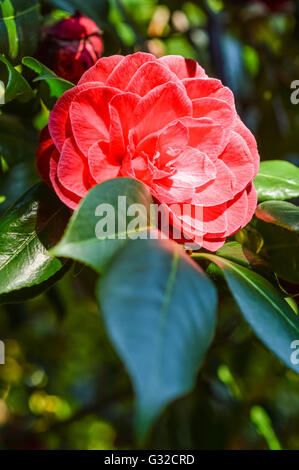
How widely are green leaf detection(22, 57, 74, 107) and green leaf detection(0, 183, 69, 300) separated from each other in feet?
0.41

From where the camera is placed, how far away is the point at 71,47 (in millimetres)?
716

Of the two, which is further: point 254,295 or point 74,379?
point 74,379

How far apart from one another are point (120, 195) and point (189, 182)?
12 centimetres

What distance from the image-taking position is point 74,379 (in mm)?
1915

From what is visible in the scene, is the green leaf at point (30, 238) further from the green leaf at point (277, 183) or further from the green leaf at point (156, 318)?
the green leaf at point (277, 183)

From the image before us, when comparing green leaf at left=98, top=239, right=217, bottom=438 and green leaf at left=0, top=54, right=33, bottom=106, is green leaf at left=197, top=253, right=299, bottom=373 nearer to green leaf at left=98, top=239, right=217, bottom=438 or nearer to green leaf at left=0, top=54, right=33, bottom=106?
green leaf at left=98, top=239, right=217, bottom=438

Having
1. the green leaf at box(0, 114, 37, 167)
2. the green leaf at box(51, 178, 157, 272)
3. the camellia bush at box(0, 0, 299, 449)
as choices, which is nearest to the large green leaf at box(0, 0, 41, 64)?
the camellia bush at box(0, 0, 299, 449)

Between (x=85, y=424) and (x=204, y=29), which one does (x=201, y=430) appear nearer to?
(x=85, y=424)

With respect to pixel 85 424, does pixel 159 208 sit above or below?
above

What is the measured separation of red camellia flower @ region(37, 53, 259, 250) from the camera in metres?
0.51

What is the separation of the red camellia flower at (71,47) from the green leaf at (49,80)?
98mm

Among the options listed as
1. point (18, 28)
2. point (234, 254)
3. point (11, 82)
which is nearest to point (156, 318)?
point (234, 254)
